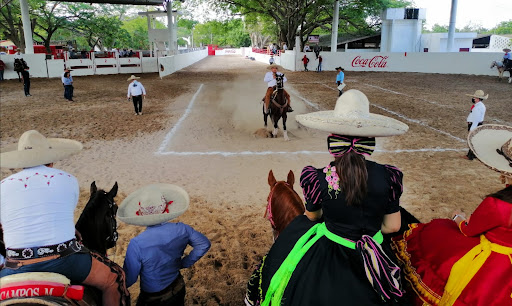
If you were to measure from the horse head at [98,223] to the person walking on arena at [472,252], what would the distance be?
251cm

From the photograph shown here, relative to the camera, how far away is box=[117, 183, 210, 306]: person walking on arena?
283 centimetres

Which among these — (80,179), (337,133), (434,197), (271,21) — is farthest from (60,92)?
(271,21)

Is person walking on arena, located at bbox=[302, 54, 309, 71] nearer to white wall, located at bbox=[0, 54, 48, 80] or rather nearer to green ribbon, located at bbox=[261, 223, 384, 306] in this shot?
white wall, located at bbox=[0, 54, 48, 80]

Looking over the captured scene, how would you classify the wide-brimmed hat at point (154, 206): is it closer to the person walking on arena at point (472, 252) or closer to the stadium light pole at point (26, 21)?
the person walking on arena at point (472, 252)

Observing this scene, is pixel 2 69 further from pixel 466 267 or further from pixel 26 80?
pixel 466 267

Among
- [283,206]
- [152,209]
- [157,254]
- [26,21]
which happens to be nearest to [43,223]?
[152,209]

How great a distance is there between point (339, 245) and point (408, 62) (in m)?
31.7

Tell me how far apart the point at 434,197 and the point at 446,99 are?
1236cm

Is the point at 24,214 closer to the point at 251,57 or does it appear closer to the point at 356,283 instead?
the point at 356,283

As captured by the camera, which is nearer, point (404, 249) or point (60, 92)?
point (404, 249)

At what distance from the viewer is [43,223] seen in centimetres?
244

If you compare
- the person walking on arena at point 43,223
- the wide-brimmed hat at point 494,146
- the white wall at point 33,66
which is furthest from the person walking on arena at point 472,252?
the white wall at point 33,66

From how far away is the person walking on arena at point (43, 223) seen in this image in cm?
239

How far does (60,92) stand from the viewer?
19.2 m
